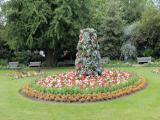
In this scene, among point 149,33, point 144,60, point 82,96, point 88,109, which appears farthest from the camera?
point 149,33

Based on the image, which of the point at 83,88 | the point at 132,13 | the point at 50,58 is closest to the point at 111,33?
the point at 50,58

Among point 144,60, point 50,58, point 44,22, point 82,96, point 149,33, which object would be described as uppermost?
point 44,22

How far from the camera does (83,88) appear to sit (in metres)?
12.6

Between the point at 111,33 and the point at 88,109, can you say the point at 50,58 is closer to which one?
the point at 111,33

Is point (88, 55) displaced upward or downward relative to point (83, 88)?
upward

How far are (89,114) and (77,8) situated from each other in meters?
15.1

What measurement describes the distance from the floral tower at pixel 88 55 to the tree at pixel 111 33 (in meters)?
12.2

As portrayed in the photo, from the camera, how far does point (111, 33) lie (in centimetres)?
2778

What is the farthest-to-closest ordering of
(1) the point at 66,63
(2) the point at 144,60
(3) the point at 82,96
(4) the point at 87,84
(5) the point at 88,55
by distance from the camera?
(1) the point at 66,63 → (2) the point at 144,60 → (5) the point at 88,55 → (4) the point at 87,84 → (3) the point at 82,96

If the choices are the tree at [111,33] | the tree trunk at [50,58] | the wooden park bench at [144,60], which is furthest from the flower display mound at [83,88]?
the tree at [111,33]

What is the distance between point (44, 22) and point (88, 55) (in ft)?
29.9

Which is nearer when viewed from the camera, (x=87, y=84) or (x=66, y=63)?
(x=87, y=84)

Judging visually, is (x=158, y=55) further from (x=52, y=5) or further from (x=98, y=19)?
(x=52, y=5)

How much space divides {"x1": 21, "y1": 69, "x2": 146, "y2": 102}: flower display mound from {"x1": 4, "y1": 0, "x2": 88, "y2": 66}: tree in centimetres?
856
